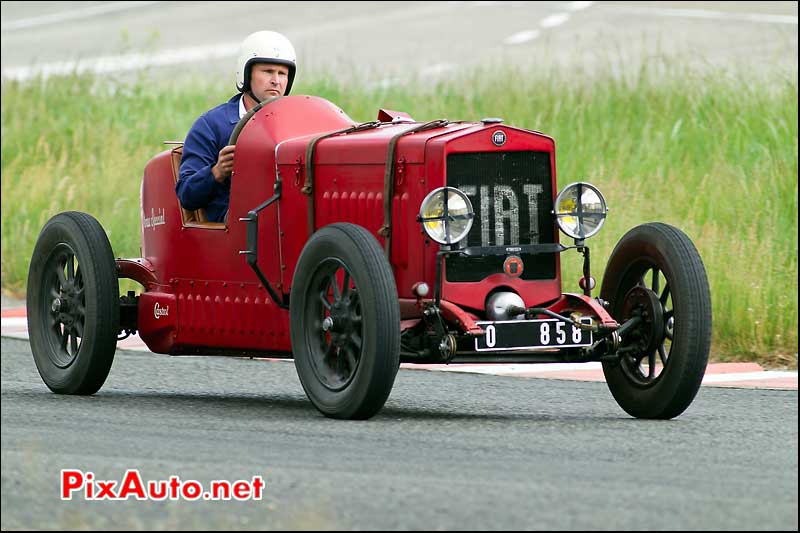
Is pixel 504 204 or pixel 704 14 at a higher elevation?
pixel 704 14

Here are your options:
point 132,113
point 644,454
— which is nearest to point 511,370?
point 644,454

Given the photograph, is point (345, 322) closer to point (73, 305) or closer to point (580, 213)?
point (580, 213)

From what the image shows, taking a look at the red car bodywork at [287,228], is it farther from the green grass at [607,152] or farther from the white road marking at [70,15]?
the white road marking at [70,15]

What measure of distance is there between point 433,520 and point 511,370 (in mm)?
4987

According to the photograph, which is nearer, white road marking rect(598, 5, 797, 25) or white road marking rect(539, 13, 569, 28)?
white road marking rect(598, 5, 797, 25)

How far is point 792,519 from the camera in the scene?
4.95 meters

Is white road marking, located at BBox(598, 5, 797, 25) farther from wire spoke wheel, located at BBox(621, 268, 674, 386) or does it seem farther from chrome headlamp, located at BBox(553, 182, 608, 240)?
chrome headlamp, located at BBox(553, 182, 608, 240)

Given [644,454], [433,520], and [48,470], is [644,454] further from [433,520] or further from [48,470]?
[48,470]

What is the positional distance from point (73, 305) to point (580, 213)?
8.92 ft

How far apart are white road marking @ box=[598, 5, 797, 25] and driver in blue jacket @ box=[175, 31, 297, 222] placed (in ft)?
61.7

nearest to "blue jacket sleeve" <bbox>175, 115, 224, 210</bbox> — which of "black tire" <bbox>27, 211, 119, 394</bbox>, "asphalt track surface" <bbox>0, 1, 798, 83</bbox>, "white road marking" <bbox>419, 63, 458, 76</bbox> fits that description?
"black tire" <bbox>27, 211, 119, 394</bbox>

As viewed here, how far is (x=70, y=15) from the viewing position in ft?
99.5

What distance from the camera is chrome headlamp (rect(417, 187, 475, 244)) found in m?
6.93

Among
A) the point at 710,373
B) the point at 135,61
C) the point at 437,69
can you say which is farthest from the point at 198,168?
the point at 135,61
